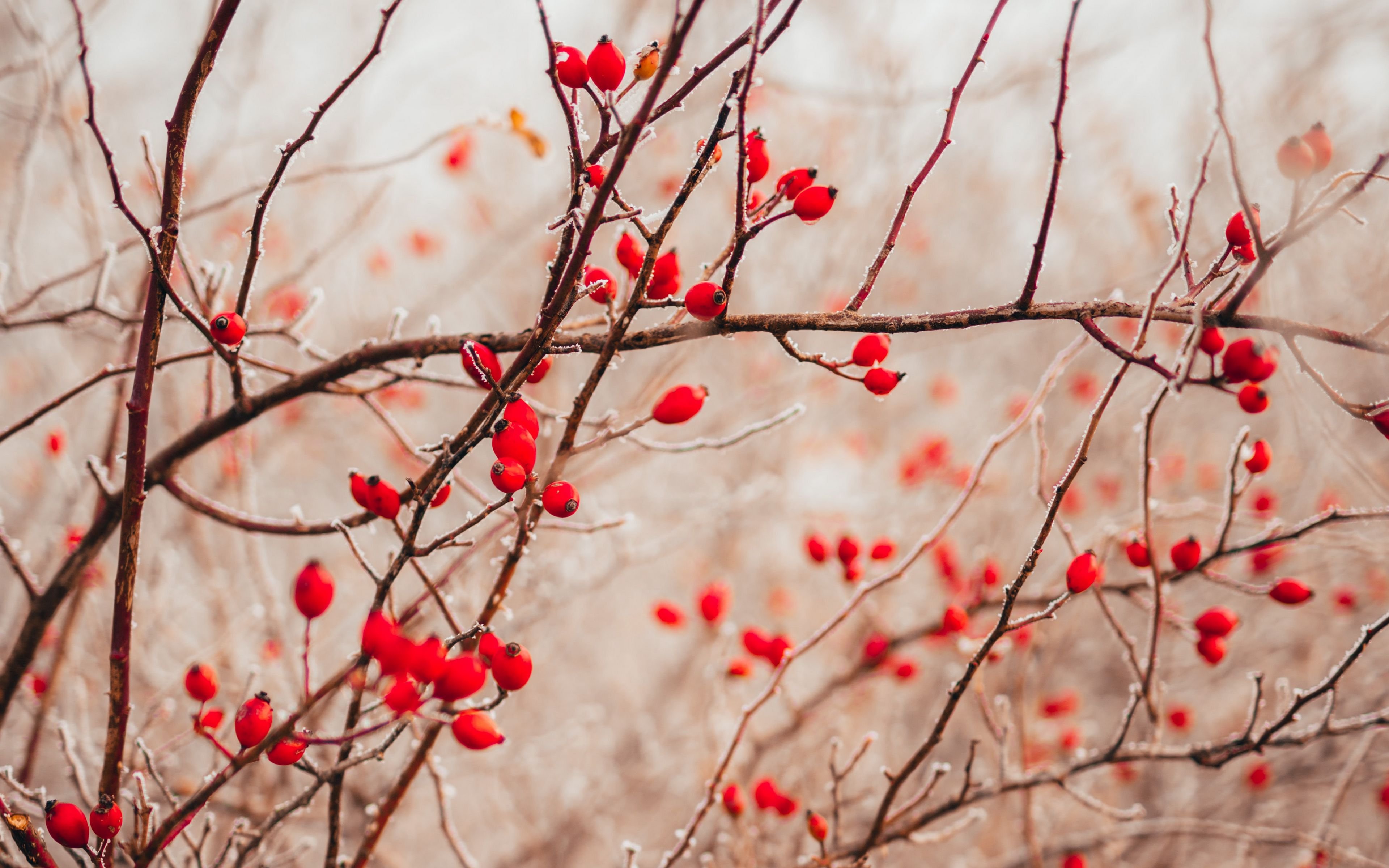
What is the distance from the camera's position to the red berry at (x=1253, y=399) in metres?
1.12

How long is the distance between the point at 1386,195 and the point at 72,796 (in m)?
7.15

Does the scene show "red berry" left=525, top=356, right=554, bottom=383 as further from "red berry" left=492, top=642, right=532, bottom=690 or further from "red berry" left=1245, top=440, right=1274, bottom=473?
"red berry" left=1245, top=440, right=1274, bottom=473

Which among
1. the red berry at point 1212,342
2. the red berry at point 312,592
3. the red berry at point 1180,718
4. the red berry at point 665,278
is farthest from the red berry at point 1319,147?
the red berry at point 1180,718

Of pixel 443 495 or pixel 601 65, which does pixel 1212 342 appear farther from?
pixel 443 495

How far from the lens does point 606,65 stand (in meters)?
0.90

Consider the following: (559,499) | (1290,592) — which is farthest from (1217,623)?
(559,499)

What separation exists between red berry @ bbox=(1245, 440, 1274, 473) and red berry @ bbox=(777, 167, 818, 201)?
96 centimetres

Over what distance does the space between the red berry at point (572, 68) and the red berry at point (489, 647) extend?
70cm

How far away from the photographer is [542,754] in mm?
4352

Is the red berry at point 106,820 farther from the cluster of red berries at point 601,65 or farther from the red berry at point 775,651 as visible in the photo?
the red berry at point 775,651

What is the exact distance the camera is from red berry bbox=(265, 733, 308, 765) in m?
0.85

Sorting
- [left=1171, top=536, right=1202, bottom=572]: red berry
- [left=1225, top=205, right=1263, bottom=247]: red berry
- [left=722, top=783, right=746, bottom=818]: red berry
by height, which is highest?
[left=1225, top=205, right=1263, bottom=247]: red berry

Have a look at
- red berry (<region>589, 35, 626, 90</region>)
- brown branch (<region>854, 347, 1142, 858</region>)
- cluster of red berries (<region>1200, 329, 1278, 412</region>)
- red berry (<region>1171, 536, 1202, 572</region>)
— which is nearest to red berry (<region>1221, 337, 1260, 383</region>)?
cluster of red berries (<region>1200, 329, 1278, 412</region>)

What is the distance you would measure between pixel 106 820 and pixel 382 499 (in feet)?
1.64
